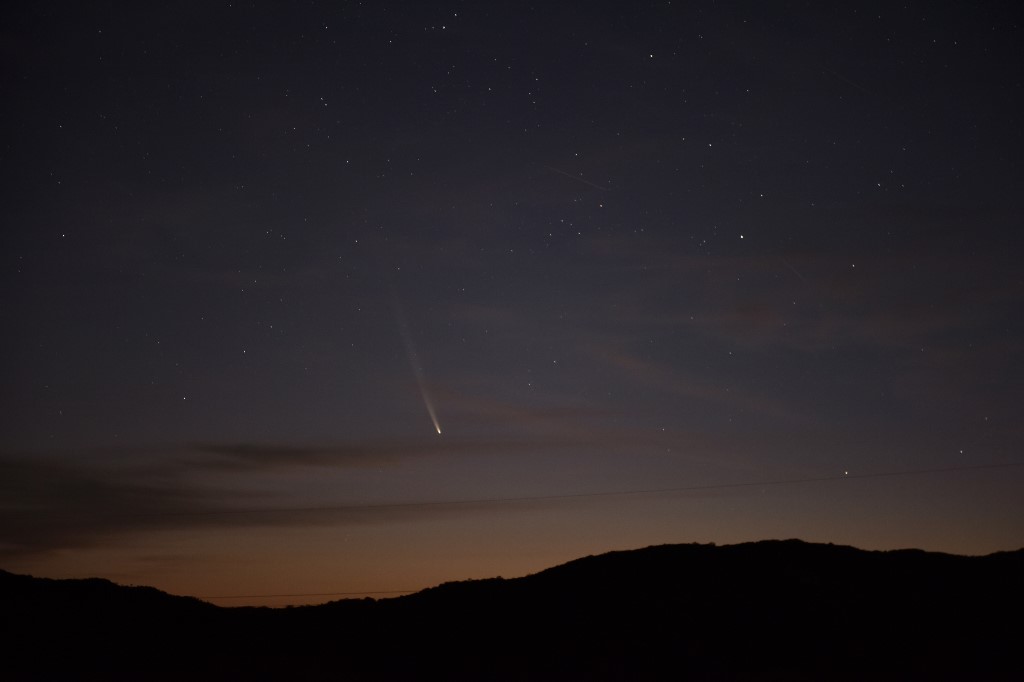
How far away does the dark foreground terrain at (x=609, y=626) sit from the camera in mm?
27828

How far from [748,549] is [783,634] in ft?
19.2

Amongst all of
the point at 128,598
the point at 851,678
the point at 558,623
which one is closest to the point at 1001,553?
the point at 851,678

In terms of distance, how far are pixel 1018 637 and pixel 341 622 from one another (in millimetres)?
20920

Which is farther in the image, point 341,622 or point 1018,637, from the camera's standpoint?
point 341,622

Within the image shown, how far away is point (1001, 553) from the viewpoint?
3391 cm

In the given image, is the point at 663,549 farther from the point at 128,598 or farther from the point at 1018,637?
the point at 128,598

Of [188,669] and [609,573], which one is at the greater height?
[609,573]

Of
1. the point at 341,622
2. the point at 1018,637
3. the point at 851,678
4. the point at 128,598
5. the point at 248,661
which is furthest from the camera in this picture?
the point at 128,598

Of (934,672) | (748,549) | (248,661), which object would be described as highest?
(748,549)

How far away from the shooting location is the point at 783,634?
29297 millimetres

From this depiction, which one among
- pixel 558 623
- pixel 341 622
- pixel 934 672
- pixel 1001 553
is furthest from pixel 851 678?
pixel 341 622

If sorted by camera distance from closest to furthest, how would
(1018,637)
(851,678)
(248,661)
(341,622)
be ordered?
(851,678) < (1018,637) < (248,661) < (341,622)

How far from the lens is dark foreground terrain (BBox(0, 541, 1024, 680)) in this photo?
2783cm

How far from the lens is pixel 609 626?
30.6m
